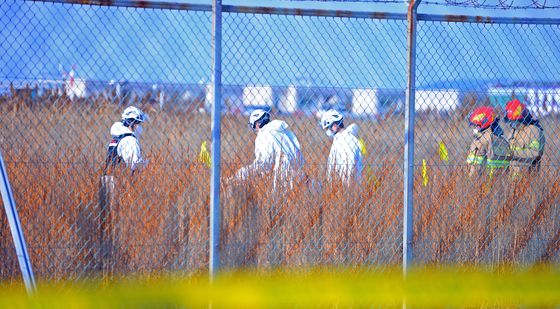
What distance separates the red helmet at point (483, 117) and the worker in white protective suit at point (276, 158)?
1.66 metres

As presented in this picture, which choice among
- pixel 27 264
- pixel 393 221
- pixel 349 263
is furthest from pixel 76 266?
pixel 393 221

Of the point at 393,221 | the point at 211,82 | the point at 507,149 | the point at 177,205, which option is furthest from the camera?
the point at 507,149

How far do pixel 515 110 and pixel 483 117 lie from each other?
40cm

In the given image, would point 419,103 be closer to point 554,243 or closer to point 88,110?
Result: point 554,243

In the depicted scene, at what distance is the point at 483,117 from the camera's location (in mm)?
7223

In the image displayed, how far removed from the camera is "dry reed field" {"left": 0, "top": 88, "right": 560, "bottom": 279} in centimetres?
580

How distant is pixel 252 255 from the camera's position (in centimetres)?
616

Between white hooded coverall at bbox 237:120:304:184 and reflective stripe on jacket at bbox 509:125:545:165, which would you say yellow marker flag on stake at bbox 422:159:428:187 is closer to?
reflective stripe on jacket at bbox 509:125:545:165

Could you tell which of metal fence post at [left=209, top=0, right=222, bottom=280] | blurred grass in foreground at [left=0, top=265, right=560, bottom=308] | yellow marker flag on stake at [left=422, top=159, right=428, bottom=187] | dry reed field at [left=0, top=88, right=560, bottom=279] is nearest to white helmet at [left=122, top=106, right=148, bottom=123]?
dry reed field at [left=0, top=88, right=560, bottom=279]

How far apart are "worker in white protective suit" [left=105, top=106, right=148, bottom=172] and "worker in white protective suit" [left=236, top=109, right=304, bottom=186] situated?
0.84 metres

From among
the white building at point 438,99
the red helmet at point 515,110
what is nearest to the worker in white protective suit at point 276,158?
the white building at point 438,99

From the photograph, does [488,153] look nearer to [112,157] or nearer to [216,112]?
[216,112]

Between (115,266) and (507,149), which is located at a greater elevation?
(507,149)

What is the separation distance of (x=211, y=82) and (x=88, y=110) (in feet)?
2.98
